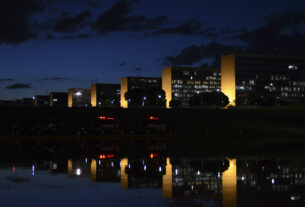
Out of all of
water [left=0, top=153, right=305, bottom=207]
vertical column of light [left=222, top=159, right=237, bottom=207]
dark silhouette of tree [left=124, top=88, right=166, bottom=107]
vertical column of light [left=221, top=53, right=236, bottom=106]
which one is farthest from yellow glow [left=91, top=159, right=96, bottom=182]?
vertical column of light [left=221, top=53, right=236, bottom=106]

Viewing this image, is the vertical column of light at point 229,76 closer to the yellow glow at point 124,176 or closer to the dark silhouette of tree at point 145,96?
the dark silhouette of tree at point 145,96

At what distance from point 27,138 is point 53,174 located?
27017mm

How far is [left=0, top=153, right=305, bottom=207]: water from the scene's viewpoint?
36.0ft

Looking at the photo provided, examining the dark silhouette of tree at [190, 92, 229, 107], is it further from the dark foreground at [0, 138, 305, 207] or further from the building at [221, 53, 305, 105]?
the dark foreground at [0, 138, 305, 207]

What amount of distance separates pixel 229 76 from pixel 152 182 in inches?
6796

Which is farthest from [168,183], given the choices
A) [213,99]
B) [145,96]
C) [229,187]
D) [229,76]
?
[229,76]


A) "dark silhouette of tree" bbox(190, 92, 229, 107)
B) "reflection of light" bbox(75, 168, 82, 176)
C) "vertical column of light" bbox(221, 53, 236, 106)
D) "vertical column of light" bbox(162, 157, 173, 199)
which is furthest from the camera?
"vertical column of light" bbox(221, 53, 236, 106)

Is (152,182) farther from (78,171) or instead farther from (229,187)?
(78,171)

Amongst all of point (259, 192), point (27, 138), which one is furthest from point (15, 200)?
point (27, 138)

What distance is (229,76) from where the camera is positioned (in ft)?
601

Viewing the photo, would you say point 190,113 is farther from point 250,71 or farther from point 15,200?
point 250,71

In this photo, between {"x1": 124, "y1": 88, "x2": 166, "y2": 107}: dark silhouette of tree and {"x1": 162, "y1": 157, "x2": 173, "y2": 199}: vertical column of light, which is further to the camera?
{"x1": 124, "y1": 88, "x2": 166, "y2": 107}: dark silhouette of tree

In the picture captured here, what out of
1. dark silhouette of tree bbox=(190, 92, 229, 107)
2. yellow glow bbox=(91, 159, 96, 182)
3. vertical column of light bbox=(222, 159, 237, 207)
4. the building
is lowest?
vertical column of light bbox=(222, 159, 237, 207)

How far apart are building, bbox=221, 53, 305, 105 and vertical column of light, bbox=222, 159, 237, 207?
163m
